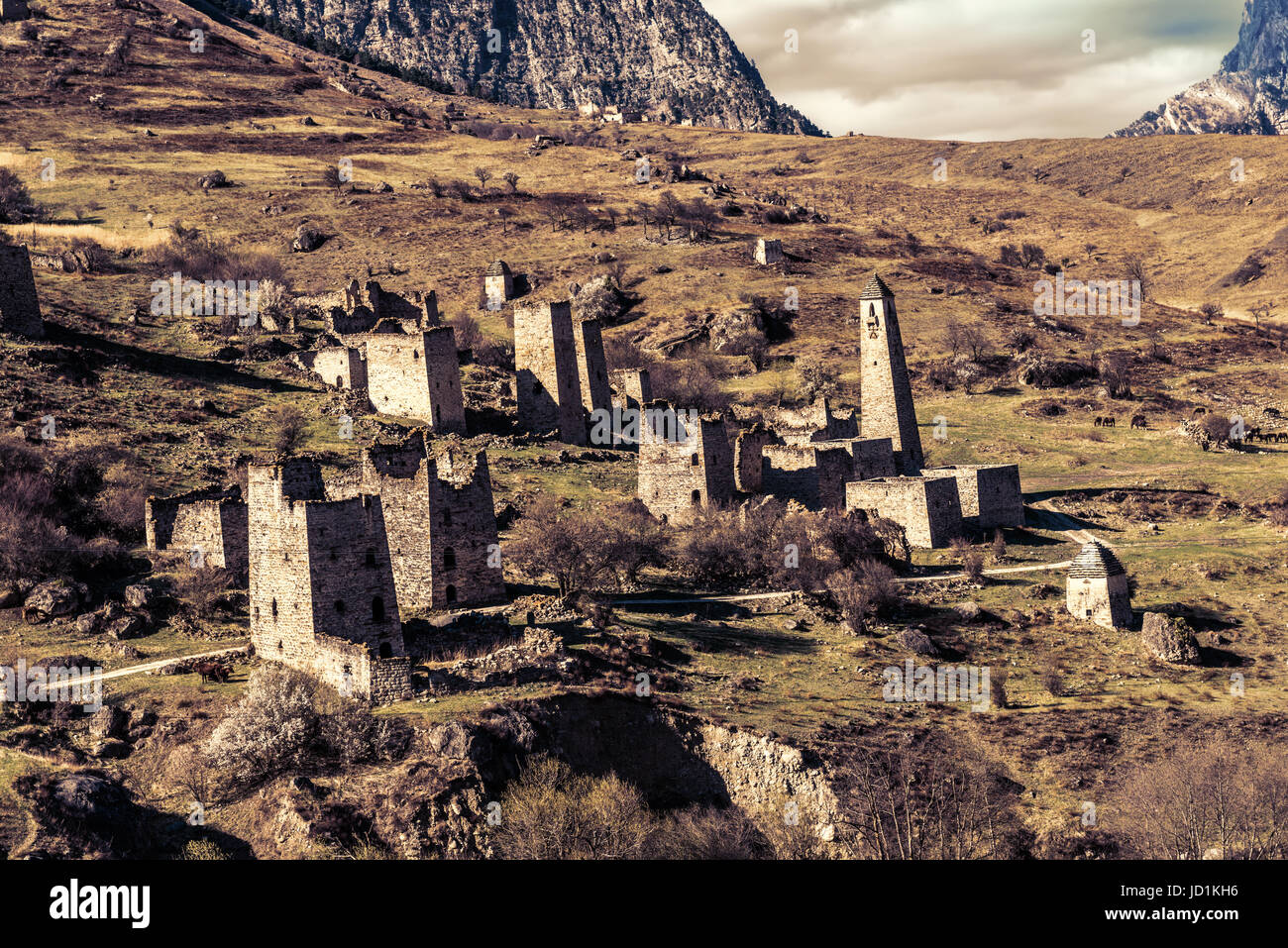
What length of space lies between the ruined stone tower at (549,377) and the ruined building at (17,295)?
2177cm

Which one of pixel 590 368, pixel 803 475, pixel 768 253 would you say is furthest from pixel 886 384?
pixel 768 253

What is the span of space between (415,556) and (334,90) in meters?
137

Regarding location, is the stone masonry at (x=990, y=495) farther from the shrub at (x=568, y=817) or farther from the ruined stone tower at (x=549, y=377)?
the shrub at (x=568, y=817)

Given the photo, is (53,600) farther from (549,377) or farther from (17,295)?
(17,295)

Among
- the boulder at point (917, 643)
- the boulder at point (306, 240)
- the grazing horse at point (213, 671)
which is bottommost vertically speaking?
the boulder at point (917, 643)

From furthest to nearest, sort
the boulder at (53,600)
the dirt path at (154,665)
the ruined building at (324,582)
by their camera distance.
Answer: the boulder at (53,600) → the dirt path at (154,665) → the ruined building at (324,582)

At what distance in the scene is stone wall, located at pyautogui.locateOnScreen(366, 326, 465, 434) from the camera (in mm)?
54531

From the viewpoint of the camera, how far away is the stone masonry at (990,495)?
52750 mm

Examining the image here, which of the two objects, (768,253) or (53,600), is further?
(768,253)

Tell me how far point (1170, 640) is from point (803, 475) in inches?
625

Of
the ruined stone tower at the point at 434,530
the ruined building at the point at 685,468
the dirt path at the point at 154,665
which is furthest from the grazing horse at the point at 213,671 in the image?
the ruined building at the point at 685,468

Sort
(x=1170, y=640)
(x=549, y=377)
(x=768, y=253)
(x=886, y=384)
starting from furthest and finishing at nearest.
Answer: (x=768, y=253), (x=886, y=384), (x=549, y=377), (x=1170, y=640)

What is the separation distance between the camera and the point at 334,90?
160 meters

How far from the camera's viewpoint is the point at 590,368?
194ft
